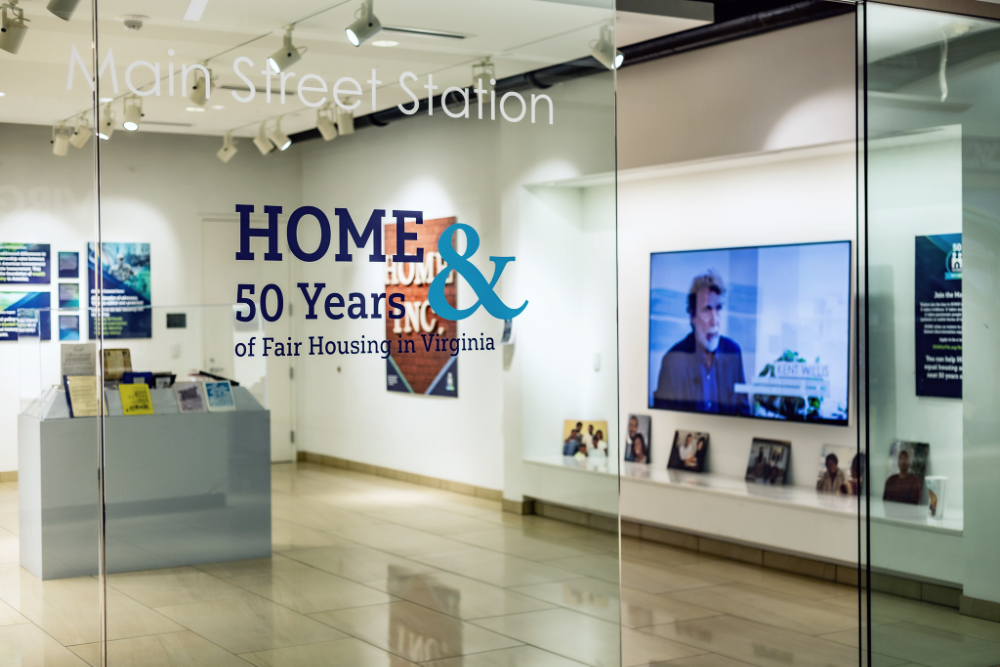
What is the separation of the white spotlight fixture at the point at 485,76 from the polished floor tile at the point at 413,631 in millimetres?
1837

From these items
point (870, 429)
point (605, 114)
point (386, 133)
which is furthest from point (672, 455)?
point (386, 133)

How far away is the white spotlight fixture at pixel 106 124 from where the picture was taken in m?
3.05

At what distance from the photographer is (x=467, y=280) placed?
364 centimetres

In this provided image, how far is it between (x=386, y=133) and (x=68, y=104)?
3.27 ft

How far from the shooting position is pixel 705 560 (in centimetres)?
615

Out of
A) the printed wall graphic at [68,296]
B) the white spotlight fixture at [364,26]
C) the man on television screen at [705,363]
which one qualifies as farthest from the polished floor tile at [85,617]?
the man on television screen at [705,363]

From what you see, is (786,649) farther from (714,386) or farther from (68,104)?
(68,104)

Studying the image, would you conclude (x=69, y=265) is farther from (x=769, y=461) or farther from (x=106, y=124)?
(x=769, y=461)

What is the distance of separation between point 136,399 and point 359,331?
740 mm

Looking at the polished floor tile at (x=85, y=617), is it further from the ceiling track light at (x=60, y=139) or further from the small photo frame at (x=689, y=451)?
the small photo frame at (x=689, y=451)

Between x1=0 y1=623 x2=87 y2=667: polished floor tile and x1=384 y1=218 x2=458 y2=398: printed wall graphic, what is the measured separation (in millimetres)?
1280

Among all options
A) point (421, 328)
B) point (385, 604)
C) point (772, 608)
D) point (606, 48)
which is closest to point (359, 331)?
point (421, 328)

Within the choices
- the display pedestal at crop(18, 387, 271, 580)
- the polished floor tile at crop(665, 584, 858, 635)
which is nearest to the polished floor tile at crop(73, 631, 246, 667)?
the display pedestal at crop(18, 387, 271, 580)

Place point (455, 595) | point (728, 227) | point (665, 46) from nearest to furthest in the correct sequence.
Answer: point (455, 595)
point (665, 46)
point (728, 227)
